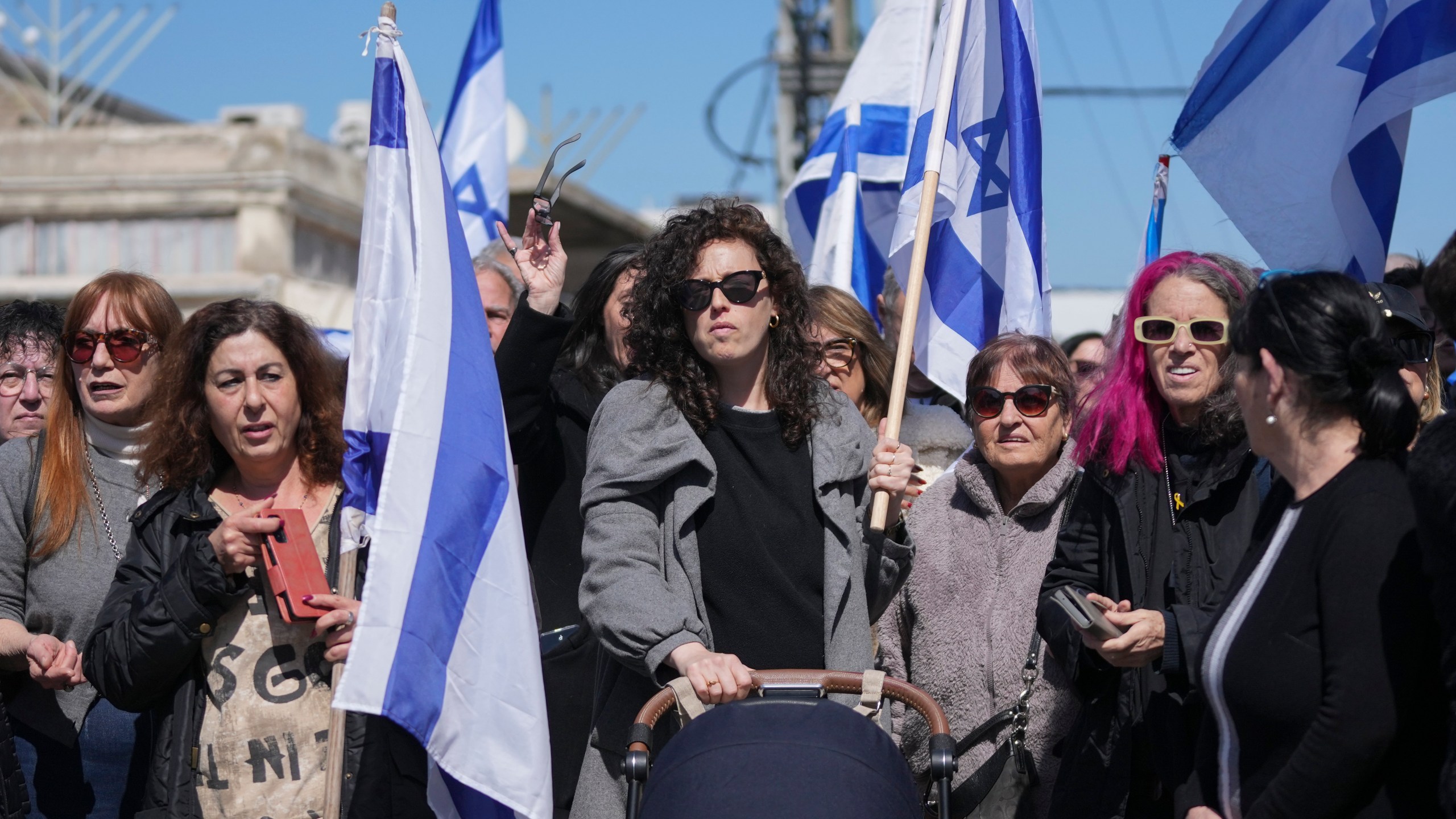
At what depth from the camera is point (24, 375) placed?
5016mm

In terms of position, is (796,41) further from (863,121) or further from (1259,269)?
(1259,269)

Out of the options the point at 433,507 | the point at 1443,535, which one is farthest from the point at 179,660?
the point at 1443,535

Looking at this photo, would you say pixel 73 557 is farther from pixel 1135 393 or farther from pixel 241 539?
pixel 1135 393

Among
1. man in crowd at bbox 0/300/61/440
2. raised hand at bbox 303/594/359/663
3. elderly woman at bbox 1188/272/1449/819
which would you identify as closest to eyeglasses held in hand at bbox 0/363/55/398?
man in crowd at bbox 0/300/61/440

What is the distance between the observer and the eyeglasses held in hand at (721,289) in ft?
11.6

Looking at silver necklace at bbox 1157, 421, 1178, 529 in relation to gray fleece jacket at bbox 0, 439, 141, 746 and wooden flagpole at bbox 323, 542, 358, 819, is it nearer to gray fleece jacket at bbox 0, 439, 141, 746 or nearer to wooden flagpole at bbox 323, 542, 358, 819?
wooden flagpole at bbox 323, 542, 358, 819

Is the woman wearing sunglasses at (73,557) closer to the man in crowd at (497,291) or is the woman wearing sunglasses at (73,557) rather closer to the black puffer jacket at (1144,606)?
the man in crowd at (497,291)

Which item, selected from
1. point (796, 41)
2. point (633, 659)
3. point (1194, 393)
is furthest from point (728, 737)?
point (796, 41)

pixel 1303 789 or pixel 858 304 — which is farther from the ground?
pixel 858 304

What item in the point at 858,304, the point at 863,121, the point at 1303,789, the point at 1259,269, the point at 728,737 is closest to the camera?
A: the point at 1303,789

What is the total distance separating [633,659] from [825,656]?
1.55 feet

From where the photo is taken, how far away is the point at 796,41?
17906 mm

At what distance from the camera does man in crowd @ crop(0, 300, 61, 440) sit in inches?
197

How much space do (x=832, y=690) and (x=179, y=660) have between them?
160 cm
